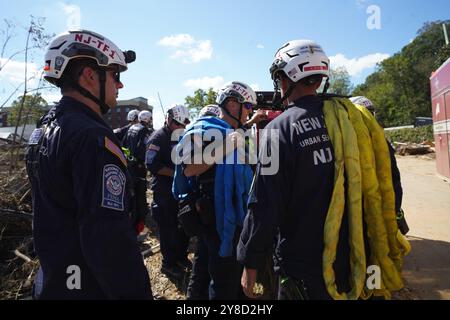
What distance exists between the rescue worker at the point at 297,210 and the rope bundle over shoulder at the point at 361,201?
0.20 ft

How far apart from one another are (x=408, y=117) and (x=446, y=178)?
142 feet

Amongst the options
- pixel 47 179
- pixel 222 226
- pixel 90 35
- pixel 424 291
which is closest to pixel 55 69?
pixel 90 35

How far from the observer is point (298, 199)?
1985mm

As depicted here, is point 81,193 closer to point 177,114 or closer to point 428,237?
point 177,114

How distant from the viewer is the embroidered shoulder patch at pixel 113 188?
4.79ft

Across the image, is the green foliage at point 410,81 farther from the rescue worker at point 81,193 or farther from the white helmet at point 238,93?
the rescue worker at point 81,193

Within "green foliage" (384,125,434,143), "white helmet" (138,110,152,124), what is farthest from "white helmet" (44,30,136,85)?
"green foliage" (384,125,434,143)

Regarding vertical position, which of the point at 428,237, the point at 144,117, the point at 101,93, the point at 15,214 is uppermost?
the point at 144,117

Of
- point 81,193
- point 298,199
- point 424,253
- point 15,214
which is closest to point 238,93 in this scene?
point 298,199

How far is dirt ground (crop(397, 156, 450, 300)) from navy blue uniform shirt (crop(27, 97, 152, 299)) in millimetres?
3839

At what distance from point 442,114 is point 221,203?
32.7 ft

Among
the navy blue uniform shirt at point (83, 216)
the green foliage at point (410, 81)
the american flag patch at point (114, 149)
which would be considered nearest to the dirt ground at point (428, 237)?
the navy blue uniform shirt at point (83, 216)
